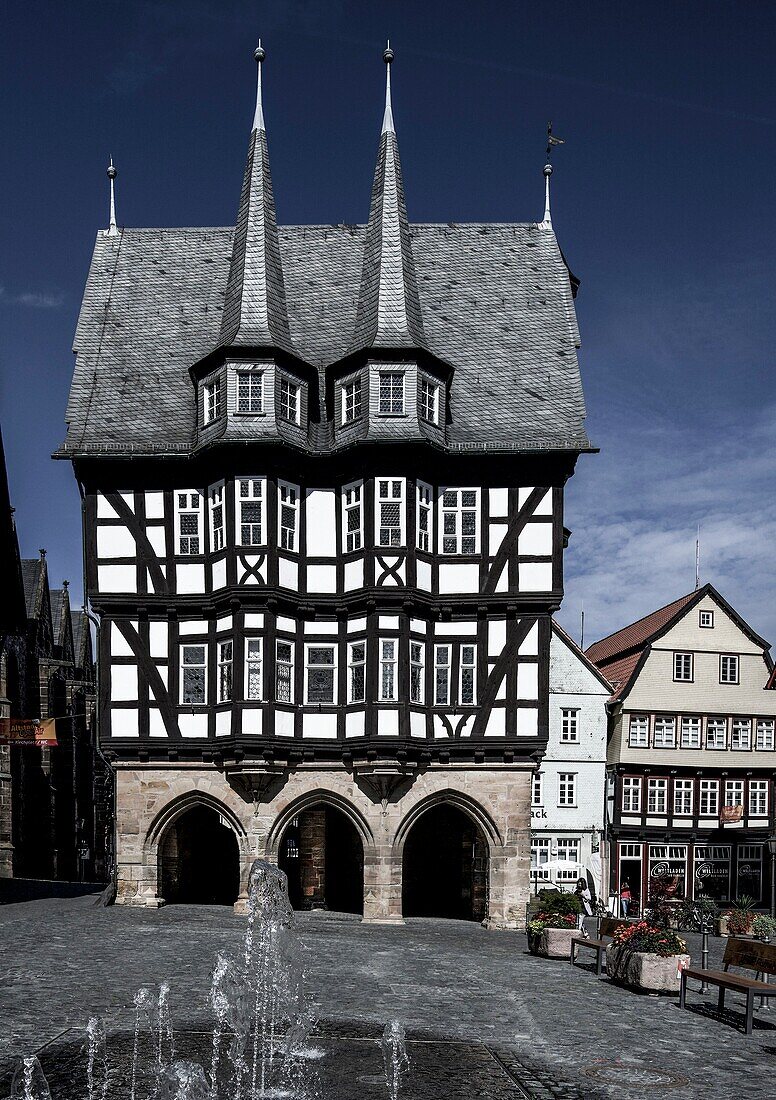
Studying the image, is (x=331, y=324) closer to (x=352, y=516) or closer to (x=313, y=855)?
(x=352, y=516)

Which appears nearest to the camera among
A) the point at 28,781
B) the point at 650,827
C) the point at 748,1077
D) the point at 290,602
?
the point at 748,1077

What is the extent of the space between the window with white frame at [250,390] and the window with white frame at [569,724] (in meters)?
20.5

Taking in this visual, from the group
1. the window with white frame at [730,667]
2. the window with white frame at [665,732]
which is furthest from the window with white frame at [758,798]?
the window with white frame at [730,667]

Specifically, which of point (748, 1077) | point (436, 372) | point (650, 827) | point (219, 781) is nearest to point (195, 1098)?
point (748, 1077)

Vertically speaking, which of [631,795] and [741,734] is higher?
[741,734]

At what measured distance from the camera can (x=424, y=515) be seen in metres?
31.0

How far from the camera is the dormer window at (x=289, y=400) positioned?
3130 cm

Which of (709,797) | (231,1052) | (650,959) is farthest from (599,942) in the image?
(709,797)

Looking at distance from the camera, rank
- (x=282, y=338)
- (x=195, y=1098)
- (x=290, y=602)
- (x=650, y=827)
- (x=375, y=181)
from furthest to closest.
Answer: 1. (x=650, y=827)
2. (x=375, y=181)
3. (x=282, y=338)
4. (x=290, y=602)
5. (x=195, y=1098)

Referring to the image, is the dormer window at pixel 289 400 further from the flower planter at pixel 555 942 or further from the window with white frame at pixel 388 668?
the flower planter at pixel 555 942

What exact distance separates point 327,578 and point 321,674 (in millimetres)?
2343

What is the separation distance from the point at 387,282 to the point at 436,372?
2.80 meters

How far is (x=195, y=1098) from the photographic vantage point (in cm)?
1125

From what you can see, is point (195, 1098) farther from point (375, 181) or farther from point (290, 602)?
point (375, 181)
